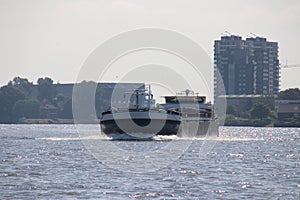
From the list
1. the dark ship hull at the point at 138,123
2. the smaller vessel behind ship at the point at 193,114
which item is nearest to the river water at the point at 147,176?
the dark ship hull at the point at 138,123

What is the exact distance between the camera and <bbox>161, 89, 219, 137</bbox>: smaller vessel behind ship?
468 ft

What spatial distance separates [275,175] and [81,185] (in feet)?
49.4

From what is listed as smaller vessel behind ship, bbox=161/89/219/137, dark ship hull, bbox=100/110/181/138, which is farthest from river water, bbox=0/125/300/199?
smaller vessel behind ship, bbox=161/89/219/137

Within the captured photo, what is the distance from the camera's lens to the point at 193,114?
505 ft

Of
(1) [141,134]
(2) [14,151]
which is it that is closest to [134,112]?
(1) [141,134]

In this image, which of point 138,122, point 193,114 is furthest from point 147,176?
point 193,114

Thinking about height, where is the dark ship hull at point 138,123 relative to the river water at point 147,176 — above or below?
above

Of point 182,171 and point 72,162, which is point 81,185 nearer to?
point 182,171

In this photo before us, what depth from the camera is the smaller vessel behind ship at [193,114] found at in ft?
468

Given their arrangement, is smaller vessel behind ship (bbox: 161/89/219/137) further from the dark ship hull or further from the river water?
the river water

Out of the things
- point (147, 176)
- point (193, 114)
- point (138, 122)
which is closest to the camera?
point (147, 176)

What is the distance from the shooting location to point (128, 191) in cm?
5056

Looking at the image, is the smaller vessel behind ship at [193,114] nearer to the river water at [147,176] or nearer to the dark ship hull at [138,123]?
the dark ship hull at [138,123]

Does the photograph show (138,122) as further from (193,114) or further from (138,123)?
(193,114)
